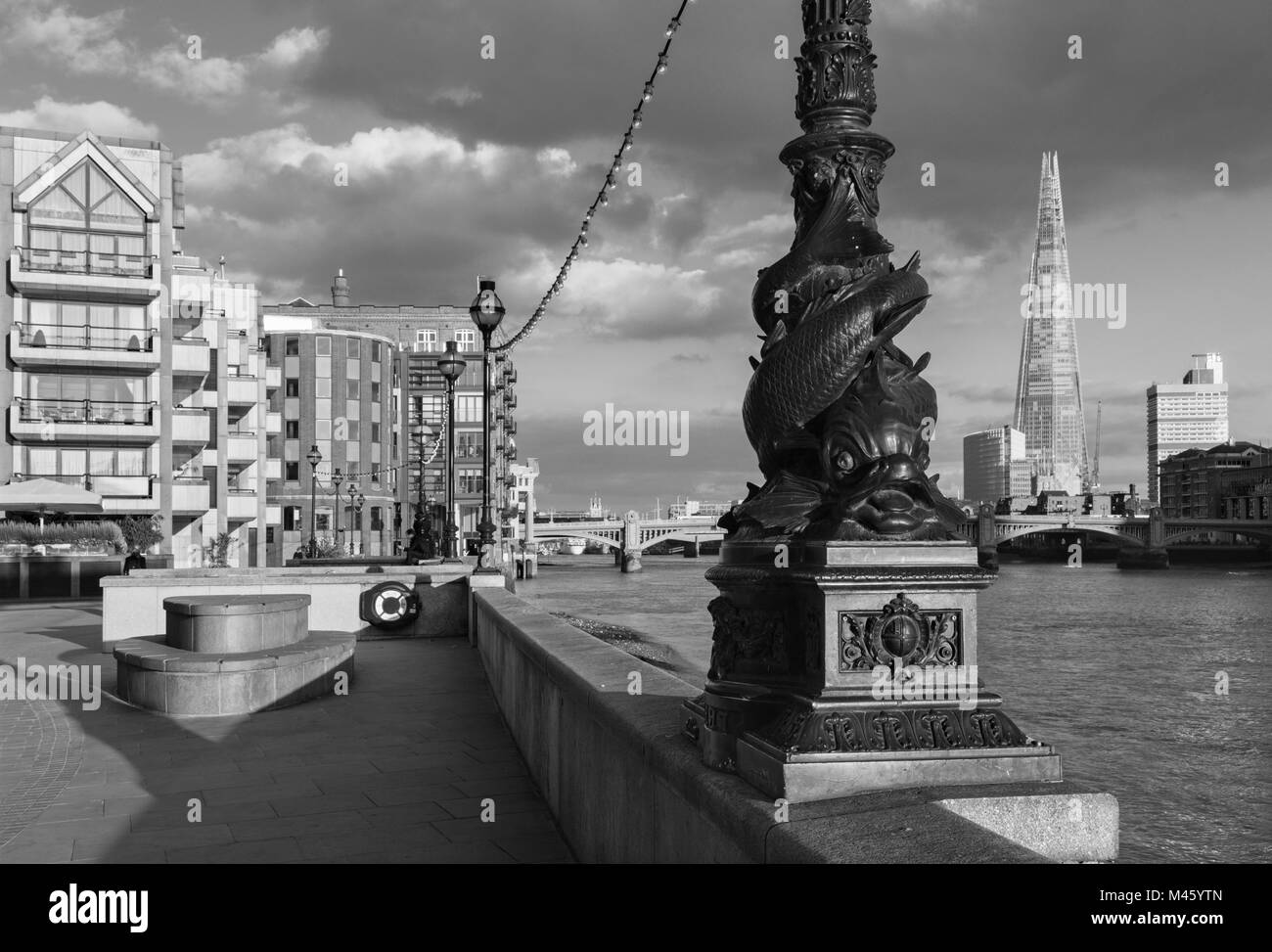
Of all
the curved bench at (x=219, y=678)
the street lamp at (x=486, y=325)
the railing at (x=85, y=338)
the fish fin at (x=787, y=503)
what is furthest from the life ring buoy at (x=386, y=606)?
the railing at (x=85, y=338)

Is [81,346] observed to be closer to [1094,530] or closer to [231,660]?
[231,660]

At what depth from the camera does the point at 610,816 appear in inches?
193

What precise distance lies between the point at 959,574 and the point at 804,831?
991 millimetres

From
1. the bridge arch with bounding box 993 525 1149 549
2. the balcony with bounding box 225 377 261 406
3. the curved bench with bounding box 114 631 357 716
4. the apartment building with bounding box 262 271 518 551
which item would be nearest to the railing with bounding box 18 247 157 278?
the balcony with bounding box 225 377 261 406

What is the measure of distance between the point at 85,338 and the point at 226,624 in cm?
3891

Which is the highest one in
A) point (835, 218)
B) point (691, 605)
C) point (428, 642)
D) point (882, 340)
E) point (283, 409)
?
point (283, 409)

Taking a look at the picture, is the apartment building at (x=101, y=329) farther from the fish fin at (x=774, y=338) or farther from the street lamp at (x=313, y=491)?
the fish fin at (x=774, y=338)

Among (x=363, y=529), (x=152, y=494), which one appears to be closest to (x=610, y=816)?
(x=152, y=494)

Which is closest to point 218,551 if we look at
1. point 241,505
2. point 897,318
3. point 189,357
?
point 241,505

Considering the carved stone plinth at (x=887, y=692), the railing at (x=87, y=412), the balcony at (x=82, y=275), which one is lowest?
the carved stone plinth at (x=887, y=692)

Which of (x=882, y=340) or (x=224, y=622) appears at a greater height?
(x=882, y=340)

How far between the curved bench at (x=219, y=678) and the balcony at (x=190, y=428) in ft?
125

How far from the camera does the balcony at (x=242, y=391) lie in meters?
54.1
